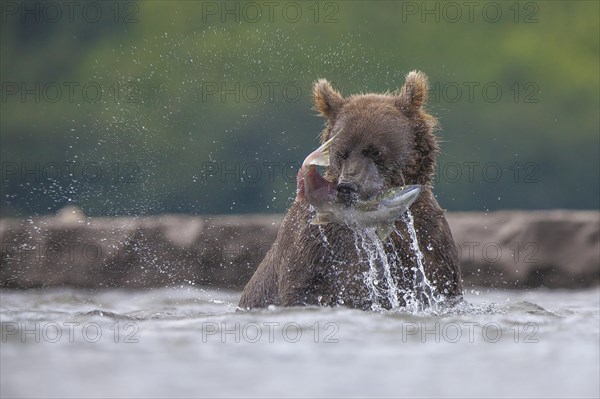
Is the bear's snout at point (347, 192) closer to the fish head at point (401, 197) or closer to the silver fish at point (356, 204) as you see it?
the silver fish at point (356, 204)

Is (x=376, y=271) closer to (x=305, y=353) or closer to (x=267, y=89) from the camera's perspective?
(x=305, y=353)

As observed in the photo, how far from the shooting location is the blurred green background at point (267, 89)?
17.7 m

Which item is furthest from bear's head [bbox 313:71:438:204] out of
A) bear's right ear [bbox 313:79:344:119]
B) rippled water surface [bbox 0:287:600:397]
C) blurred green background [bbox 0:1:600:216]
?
blurred green background [bbox 0:1:600:216]

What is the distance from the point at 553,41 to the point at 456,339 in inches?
577

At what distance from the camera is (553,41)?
65.5 ft

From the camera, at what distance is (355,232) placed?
7.04 metres

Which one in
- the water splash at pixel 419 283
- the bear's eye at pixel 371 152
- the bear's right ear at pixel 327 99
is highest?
the bear's right ear at pixel 327 99

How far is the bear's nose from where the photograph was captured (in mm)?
6590

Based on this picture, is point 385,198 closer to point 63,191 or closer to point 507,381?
point 507,381

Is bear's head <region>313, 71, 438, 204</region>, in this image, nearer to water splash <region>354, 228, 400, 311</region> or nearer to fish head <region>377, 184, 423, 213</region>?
fish head <region>377, 184, 423, 213</region>

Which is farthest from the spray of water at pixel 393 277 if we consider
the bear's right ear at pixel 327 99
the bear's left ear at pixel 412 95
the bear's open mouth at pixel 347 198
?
the bear's right ear at pixel 327 99

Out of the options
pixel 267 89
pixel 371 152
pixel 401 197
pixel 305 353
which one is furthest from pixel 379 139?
pixel 267 89

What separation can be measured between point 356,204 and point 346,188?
0.14 meters

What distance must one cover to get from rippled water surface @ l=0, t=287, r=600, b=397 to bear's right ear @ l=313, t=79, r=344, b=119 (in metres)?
1.27
